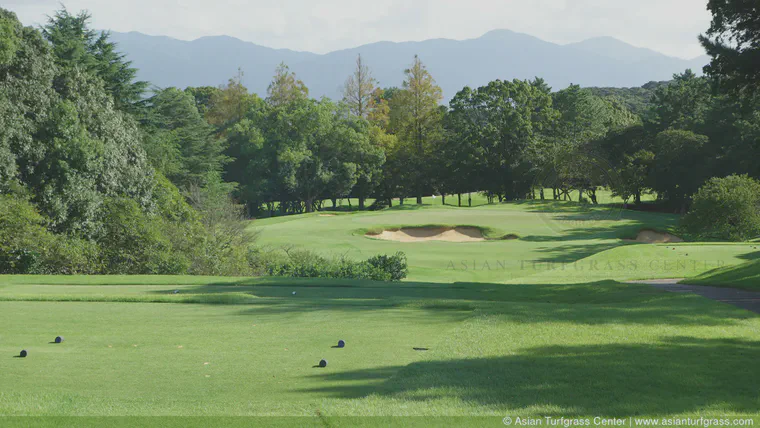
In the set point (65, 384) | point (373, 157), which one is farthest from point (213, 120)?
point (65, 384)

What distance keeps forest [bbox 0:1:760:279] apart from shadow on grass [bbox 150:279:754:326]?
22.5 feet

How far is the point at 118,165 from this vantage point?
28.1 metres

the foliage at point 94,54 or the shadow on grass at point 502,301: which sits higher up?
the foliage at point 94,54

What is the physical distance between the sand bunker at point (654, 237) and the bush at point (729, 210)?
15.2 feet

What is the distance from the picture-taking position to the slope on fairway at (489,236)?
29.3 meters

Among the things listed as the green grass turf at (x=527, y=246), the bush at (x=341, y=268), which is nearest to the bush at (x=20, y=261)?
the bush at (x=341, y=268)

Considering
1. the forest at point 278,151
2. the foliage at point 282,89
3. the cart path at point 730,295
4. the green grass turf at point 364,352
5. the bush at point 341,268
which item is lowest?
the bush at point 341,268

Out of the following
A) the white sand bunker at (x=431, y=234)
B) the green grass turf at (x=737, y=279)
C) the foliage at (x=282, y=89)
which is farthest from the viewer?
the foliage at (x=282, y=89)

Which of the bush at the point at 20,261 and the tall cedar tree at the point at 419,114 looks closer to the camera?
the bush at the point at 20,261

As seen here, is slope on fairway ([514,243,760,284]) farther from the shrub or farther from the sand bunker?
the shrub

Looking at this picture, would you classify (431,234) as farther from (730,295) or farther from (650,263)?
(730,295)

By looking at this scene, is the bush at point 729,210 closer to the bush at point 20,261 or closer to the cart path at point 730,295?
the cart path at point 730,295

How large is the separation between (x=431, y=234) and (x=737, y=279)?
27.8 meters

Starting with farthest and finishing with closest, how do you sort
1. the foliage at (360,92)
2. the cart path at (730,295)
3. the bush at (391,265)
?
the foliage at (360,92) → the bush at (391,265) → the cart path at (730,295)
